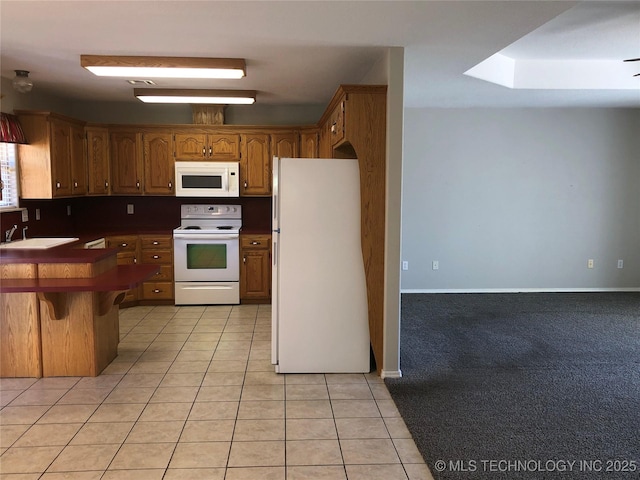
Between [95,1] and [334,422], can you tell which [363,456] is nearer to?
[334,422]

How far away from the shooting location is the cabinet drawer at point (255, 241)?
6.11 meters

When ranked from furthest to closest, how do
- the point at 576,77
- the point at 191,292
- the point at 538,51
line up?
the point at 191,292
the point at 576,77
the point at 538,51

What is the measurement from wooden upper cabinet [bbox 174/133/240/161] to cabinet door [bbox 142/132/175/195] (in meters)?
0.12

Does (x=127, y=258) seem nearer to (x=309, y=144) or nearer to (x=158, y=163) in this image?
(x=158, y=163)

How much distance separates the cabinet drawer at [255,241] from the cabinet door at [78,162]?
6.31 ft

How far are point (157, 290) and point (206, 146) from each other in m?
1.82

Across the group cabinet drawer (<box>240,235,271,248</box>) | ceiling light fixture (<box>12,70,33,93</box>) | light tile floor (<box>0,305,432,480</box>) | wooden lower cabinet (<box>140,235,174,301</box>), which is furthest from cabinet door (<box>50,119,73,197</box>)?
light tile floor (<box>0,305,432,480</box>)

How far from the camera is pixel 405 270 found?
22.1 feet

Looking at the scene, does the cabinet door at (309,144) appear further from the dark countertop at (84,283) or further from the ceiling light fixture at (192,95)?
the dark countertop at (84,283)

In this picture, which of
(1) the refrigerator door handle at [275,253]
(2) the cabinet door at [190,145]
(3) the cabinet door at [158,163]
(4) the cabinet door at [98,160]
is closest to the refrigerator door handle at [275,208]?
(1) the refrigerator door handle at [275,253]

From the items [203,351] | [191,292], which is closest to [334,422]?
[203,351]

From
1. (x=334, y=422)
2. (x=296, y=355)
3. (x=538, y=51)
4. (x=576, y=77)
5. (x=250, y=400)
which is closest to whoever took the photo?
(x=334, y=422)

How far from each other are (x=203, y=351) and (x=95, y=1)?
2843 millimetres

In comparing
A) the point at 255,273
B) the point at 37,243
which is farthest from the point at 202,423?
the point at 255,273
